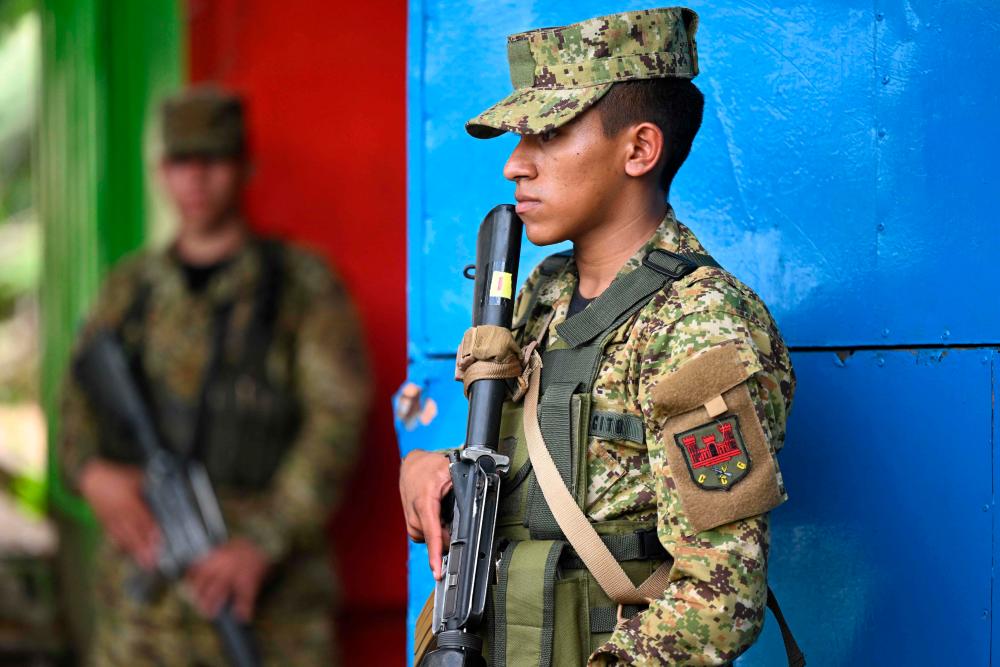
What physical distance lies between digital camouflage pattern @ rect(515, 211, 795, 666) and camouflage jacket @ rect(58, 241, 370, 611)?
1.71 m

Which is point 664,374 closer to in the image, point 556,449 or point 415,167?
point 556,449

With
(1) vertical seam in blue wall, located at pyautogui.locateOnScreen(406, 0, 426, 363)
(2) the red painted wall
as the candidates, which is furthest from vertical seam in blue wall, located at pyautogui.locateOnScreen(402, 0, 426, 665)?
(2) the red painted wall

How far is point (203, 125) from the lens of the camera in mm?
3430

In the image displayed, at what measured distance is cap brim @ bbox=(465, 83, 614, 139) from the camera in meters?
1.46

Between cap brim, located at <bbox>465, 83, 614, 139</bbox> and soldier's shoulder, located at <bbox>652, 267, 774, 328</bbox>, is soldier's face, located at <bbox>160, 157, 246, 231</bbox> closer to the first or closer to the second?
cap brim, located at <bbox>465, 83, 614, 139</bbox>

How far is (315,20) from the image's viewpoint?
316 cm

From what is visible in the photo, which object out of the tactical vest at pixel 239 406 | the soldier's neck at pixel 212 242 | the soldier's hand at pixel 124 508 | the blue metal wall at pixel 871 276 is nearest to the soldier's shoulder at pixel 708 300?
the blue metal wall at pixel 871 276

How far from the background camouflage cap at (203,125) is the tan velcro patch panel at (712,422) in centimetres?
229

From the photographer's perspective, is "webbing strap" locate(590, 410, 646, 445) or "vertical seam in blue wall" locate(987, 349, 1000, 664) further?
"vertical seam in blue wall" locate(987, 349, 1000, 664)

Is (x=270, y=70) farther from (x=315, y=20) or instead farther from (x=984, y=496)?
(x=984, y=496)

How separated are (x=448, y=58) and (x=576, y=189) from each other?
2.99 feet

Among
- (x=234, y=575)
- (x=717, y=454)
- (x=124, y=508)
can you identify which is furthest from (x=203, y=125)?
(x=717, y=454)

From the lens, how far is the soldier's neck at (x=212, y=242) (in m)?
3.36

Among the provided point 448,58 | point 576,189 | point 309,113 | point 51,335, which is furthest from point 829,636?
point 51,335
